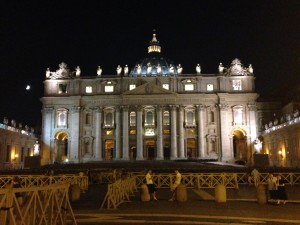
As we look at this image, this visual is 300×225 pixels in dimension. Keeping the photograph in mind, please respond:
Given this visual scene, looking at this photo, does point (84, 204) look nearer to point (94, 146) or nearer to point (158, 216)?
point (158, 216)

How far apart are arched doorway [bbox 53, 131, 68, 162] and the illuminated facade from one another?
6717 mm

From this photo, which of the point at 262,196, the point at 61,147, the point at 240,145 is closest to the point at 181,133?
the point at 240,145

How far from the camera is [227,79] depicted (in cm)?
8338

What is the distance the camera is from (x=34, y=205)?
9883 millimetres

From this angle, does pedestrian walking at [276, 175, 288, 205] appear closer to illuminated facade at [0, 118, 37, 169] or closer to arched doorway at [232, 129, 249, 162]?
illuminated facade at [0, 118, 37, 169]

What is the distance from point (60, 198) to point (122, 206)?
291 inches

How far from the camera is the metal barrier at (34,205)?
870 cm

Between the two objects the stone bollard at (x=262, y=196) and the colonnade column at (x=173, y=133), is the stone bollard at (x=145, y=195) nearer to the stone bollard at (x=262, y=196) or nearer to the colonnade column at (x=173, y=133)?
the stone bollard at (x=262, y=196)

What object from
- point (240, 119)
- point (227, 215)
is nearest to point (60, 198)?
point (227, 215)

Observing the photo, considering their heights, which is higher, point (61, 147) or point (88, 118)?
point (88, 118)

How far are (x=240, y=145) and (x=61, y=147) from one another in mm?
42160

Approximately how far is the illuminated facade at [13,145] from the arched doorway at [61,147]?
22.0ft

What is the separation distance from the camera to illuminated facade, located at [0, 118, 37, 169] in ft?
200

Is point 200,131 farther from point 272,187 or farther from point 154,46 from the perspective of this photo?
point 272,187
